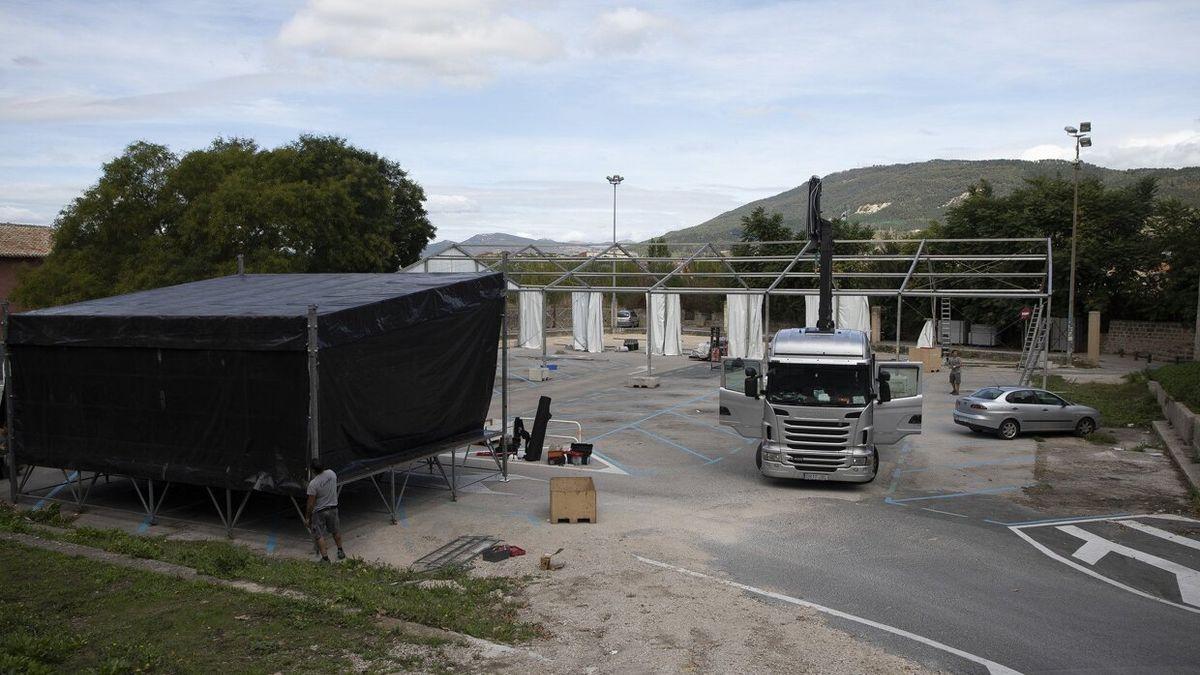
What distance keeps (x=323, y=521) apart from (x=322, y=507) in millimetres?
264

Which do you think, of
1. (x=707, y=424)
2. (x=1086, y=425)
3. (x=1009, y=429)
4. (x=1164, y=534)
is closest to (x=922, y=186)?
(x=1086, y=425)

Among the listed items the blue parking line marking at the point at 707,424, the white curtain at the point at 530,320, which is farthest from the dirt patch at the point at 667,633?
the white curtain at the point at 530,320

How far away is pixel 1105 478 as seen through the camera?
18828mm

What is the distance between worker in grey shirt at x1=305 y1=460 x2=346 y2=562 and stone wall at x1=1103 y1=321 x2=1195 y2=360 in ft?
156

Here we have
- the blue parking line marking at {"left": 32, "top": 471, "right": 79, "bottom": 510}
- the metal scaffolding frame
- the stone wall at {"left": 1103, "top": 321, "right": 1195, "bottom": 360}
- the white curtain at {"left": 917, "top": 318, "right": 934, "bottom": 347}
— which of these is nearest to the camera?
the blue parking line marking at {"left": 32, "top": 471, "right": 79, "bottom": 510}

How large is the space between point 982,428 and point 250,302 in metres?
19.3

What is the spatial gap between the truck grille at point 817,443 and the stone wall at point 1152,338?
38.8m

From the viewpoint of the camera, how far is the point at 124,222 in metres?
33.7

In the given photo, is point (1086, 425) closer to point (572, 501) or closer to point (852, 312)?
point (852, 312)

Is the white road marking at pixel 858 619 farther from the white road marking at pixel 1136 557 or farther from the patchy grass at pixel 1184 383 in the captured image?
the patchy grass at pixel 1184 383

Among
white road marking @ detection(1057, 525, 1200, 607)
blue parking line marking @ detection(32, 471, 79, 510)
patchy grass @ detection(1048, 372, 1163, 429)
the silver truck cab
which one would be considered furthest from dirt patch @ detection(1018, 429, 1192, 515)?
blue parking line marking @ detection(32, 471, 79, 510)

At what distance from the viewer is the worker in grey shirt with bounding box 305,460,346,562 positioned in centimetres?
1270

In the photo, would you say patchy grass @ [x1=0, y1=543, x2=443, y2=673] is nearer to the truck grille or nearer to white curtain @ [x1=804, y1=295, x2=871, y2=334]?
the truck grille

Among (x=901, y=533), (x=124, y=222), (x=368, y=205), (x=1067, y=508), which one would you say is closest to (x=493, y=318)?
(x=901, y=533)
